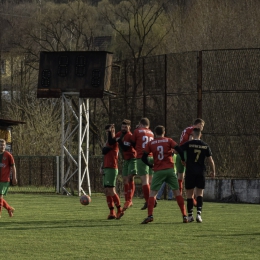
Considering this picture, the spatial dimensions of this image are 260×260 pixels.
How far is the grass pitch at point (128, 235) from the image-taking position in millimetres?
12688

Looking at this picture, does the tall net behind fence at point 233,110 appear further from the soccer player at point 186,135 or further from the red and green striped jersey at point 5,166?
the red and green striped jersey at point 5,166

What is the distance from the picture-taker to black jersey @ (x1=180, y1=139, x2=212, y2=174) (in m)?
17.5

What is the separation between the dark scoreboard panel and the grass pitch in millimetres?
9519

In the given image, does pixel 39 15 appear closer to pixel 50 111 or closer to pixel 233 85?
pixel 50 111

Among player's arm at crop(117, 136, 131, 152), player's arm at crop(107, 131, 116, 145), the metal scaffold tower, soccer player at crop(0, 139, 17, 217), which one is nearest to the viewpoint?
player's arm at crop(117, 136, 131, 152)

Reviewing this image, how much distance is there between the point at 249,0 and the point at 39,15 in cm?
1692

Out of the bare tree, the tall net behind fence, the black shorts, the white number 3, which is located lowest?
the black shorts

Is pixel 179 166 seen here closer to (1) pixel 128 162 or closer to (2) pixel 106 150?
(1) pixel 128 162

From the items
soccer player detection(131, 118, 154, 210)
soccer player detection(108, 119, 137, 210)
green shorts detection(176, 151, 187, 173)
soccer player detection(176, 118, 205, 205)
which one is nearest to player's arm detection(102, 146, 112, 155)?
soccer player detection(108, 119, 137, 210)

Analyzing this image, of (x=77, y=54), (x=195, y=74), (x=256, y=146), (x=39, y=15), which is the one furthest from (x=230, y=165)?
(x=39, y=15)

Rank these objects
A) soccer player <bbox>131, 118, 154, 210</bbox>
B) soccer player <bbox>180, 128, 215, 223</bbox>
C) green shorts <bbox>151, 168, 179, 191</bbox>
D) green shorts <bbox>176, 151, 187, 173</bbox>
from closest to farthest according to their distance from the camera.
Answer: green shorts <bbox>151, 168, 179, 191</bbox> → soccer player <bbox>180, 128, 215, 223</bbox> → soccer player <bbox>131, 118, 154, 210</bbox> → green shorts <bbox>176, 151, 187, 173</bbox>

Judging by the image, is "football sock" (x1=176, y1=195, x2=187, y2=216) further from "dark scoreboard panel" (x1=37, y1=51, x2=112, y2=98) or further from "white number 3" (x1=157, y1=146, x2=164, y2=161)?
"dark scoreboard panel" (x1=37, y1=51, x2=112, y2=98)

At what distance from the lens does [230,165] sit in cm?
2767

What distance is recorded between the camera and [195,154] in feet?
57.7
